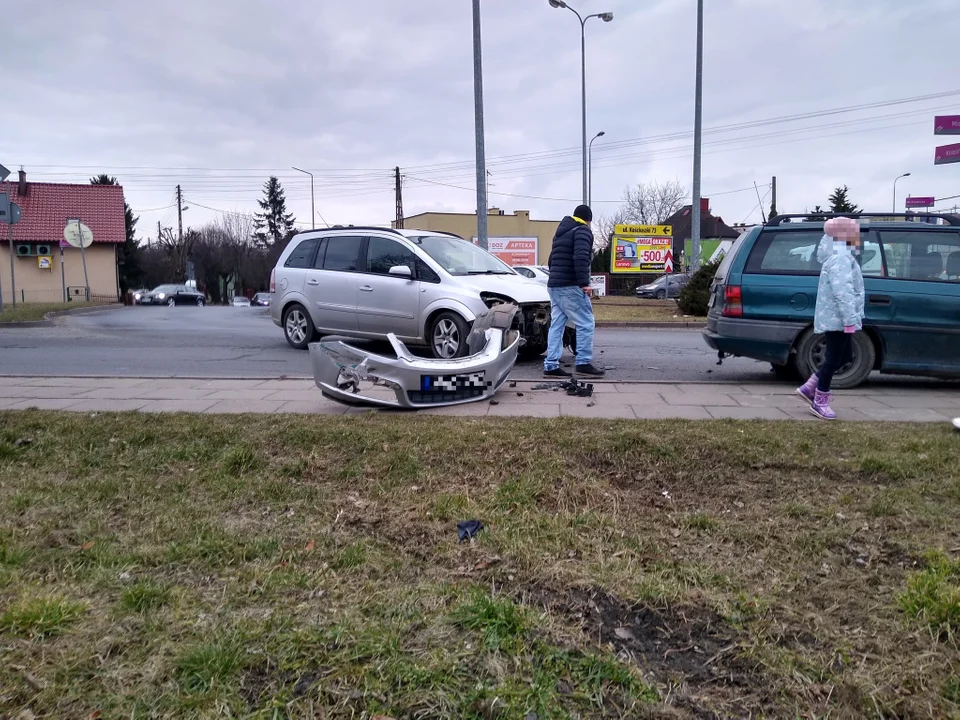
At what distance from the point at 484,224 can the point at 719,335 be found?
11615mm

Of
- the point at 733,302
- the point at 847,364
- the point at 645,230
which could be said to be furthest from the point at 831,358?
the point at 645,230

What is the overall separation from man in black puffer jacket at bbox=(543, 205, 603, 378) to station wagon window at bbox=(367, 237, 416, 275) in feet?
8.61

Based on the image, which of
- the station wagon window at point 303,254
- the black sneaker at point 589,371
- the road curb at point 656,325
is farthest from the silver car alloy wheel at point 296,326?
the road curb at point 656,325

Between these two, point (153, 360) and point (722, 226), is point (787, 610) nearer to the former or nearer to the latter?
point (153, 360)

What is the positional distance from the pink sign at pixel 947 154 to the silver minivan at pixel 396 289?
8116 mm

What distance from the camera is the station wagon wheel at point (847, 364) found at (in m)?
7.85

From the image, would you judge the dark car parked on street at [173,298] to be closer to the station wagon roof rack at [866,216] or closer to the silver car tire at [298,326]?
the silver car tire at [298,326]

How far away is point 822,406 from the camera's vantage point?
6.24 metres

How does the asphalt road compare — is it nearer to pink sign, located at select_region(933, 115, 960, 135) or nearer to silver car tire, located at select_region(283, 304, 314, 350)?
silver car tire, located at select_region(283, 304, 314, 350)

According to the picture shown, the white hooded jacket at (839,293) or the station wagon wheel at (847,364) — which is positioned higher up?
the white hooded jacket at (839,293)

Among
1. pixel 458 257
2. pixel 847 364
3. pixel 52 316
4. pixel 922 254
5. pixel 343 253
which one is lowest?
pixel 847 364

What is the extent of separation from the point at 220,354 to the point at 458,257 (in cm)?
409

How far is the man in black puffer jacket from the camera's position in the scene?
324 inches

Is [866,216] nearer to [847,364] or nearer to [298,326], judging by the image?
[847,364]
